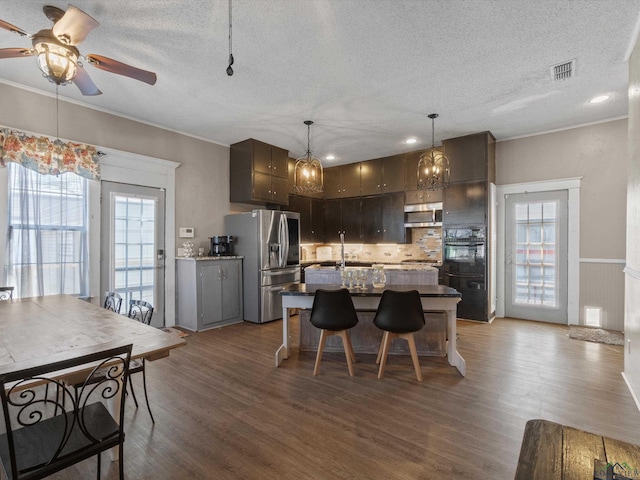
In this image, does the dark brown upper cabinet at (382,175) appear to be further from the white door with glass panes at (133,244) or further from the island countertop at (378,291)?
the white door with glass panes at (133,244)

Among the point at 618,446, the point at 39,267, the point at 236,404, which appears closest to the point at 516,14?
the point at 618,446

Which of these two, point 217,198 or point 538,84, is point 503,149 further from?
point 217,198

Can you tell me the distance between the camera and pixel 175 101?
3.82 m

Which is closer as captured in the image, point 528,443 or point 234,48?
point 528,443

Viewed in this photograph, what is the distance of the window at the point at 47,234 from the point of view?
11.1 ft

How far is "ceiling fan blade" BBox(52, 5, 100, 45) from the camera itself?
1835mm

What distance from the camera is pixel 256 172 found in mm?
5324

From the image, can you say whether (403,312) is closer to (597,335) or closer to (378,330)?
(378,330)

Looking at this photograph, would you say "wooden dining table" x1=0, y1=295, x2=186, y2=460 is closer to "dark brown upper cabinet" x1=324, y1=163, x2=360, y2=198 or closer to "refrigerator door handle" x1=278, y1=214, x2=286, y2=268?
"refrigerator door handle" x1=278, y1=214, x2=286, y2=268

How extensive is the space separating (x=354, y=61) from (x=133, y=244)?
3.64 metres

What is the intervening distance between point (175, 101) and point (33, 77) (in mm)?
1333

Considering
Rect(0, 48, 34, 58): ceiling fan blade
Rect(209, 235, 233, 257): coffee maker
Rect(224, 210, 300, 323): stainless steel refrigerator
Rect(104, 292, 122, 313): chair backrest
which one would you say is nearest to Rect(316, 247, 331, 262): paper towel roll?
Rect(224, 210, 300, 323): stainless steel refrigerator

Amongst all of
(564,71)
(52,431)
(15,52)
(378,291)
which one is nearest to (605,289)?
(564,71)

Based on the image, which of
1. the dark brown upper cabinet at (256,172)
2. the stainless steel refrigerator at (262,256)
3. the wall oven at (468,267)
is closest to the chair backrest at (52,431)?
the stainless steel refrigerator at (262,256)
